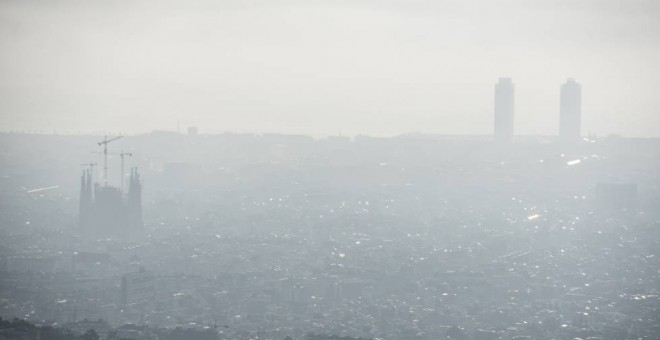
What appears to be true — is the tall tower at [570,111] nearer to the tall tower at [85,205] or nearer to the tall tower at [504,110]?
the tall tower at [504,110]

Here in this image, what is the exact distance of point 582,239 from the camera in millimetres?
77750

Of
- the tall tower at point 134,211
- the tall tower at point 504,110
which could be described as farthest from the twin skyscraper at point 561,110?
the tall tower at point 134,211

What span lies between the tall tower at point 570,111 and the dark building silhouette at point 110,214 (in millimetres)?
55742

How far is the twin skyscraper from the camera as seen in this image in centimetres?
12712

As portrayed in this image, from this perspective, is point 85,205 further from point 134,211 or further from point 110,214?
point 134,211

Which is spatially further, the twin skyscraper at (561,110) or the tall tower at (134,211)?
the twin skyscraper at (561,110)

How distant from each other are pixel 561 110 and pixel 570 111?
1.07 metres

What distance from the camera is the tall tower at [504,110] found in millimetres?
131625

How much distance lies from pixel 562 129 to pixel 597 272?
7289 cm

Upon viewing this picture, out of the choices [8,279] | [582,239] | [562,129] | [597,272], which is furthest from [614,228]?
[562,129]

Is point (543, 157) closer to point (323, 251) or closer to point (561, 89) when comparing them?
point (561, 89)

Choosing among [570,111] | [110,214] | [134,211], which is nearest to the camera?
[110,214]

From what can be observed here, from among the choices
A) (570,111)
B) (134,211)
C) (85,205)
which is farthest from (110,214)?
(570,111)

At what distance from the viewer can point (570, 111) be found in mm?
132000
